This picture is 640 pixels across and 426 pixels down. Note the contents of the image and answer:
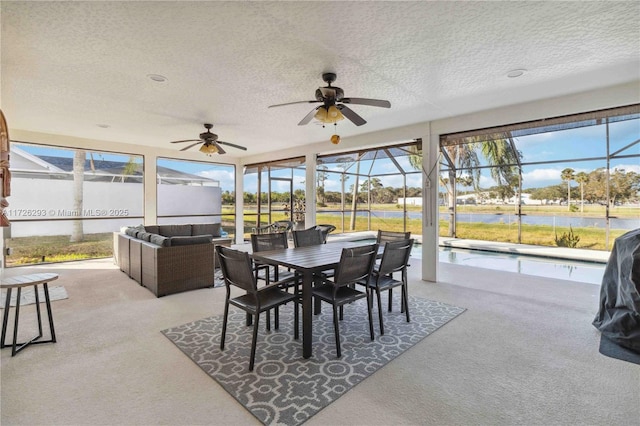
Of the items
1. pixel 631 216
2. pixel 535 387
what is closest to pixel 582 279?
pixel 631 216

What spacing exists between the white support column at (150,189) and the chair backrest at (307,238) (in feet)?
15.6

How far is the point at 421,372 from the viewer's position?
7.14 ft

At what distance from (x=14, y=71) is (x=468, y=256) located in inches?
322

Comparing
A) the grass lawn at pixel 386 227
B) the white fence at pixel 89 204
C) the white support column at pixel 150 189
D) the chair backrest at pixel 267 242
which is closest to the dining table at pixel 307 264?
the chair backrest at pixel 267 242

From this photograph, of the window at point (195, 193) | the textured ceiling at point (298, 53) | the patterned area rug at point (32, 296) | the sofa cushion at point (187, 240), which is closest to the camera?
the textured ceiling at point (298, 53)

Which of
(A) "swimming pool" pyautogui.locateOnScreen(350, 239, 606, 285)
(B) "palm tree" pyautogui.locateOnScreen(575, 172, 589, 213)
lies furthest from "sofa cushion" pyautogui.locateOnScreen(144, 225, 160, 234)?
(B) "palm tree" pyautogui.locateOnScreen(575, 172, 589, 213)

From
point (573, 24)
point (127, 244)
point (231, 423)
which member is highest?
point (573, 24)

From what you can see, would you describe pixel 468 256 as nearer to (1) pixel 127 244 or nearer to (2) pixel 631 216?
(2) pixel 631 216

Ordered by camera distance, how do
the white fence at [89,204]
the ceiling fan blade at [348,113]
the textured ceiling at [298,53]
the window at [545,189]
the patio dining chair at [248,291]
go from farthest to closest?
the window at [545,189], the white fence at [89,204], the ceiling fan blade at [348,113], the patio dining chair at [248,291], the textured ceiling at [298,53]

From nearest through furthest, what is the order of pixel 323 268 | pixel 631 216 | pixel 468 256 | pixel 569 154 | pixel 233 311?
pixel 323 268, pixel 233 311, pixel 631 216, pixel 468 256, pixel 569 154

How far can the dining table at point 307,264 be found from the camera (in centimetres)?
238

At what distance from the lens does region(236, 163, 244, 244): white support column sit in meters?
8.50

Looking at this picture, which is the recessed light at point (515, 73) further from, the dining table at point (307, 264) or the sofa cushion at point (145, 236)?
the sofa cushion at point (145, 236)

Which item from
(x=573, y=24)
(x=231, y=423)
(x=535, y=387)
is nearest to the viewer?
(x=231, y=423)
